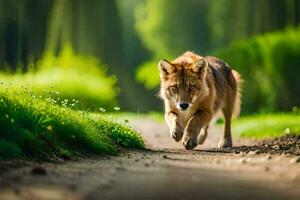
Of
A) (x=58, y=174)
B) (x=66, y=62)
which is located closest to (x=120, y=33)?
(x=66, y=62)

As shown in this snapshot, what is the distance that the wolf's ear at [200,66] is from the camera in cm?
1134

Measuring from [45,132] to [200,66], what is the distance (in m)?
3.75

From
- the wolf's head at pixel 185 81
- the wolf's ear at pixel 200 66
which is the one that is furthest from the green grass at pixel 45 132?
the wolf's ear at pixel 200 66

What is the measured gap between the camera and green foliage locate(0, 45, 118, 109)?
23.0 m

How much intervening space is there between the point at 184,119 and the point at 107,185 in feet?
18.6

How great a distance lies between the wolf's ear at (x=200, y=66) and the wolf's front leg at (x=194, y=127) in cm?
55

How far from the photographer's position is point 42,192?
5.37m

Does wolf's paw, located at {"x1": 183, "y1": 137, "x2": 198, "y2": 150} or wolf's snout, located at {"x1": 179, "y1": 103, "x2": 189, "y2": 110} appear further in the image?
wolf's snout, located at {"x1": 179, "y1": 103, "x2": 189, "y2": 110}

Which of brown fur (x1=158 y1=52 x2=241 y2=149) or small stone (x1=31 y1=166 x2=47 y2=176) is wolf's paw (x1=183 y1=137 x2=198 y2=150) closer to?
brown fur (x1=158 y1=52 x2=241 y2=149)

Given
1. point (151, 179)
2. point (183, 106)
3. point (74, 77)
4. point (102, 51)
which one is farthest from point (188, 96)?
point (102, 51)

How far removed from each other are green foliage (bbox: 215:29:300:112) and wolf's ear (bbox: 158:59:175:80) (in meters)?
12.7

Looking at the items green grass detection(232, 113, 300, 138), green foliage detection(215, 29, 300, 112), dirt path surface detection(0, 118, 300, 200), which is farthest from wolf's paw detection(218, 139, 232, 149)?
green foliage detection(215, 29, 300, 112)

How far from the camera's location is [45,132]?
810 centimetres

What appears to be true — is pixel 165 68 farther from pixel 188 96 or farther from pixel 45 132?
pixel 45 132
